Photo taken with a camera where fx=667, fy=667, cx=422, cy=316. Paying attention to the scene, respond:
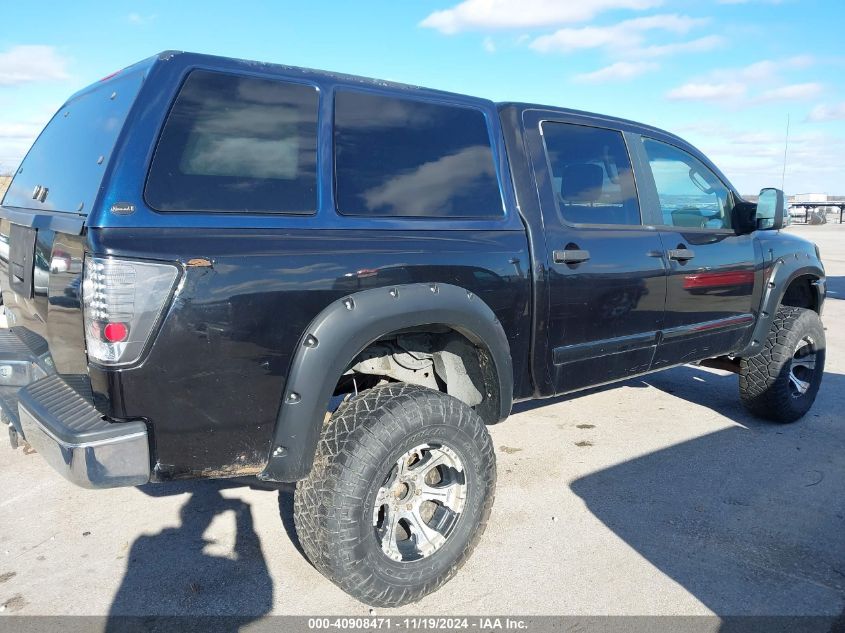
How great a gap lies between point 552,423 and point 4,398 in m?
3.44

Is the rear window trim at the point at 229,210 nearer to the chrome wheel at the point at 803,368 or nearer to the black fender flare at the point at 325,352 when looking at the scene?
the black fender flare at the point at 325,352

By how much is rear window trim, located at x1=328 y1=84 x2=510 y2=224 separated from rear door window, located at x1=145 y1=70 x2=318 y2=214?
0.08m

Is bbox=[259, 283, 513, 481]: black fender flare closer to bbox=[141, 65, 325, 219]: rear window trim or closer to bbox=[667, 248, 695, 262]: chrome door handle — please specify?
bbox=[141, 65, 325, 219]: rear window trim

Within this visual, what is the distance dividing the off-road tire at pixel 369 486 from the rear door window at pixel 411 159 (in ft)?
2.54

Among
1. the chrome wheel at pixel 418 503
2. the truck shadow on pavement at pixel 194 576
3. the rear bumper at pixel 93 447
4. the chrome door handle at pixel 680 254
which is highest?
the chrome door handle at pixel 680 254

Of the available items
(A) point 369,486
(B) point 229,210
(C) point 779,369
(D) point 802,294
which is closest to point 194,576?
(A) point 369,486

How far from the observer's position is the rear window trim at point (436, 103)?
2.53 m

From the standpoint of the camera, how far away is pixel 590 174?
3.61 m

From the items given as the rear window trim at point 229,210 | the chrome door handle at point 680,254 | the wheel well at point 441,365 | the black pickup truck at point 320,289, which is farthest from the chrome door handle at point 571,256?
the rear window trim at point 229,210

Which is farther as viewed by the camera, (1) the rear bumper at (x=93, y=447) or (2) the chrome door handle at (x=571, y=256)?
(2) the chrome door handle at (x=571, y=256)

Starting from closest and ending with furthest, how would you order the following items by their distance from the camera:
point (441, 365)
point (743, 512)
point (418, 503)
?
point (418, 503), point (441, 365), point (743, 512)

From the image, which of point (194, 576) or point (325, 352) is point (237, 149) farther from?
point (194, 576)

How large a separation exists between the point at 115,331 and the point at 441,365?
153 centimetres

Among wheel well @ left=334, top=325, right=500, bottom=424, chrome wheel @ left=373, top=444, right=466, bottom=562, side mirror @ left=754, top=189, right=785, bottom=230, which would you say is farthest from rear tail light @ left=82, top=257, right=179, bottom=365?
side mirror @ left=754, top=189, right=785, bottom=230
